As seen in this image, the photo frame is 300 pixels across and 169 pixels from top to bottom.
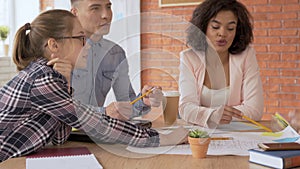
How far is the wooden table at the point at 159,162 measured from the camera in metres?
1.12

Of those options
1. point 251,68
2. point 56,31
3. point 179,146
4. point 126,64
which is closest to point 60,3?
point 126,64

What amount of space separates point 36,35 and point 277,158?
869 mm

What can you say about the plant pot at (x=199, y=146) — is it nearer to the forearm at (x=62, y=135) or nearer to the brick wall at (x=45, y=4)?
the forearm at (x=62, y=135)

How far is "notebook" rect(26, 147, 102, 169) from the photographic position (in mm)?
1117

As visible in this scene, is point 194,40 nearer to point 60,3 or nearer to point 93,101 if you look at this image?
point 93,101

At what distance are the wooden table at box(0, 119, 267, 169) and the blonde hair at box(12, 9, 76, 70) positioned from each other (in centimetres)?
37

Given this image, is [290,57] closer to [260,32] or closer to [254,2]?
[260,32]

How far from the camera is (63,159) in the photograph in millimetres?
1188

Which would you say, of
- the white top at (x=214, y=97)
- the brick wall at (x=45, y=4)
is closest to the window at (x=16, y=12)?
the brick wall at (x=45, y=4)

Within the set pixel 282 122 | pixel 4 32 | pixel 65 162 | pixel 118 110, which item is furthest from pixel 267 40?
pixel 65 162

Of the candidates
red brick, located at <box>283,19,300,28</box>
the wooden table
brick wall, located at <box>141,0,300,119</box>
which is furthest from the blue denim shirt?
red brick, located at <box>283,19,300,28</box>

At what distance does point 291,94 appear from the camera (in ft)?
10.7

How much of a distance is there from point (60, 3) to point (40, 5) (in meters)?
0.28

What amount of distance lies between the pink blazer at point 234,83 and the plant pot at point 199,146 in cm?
64
